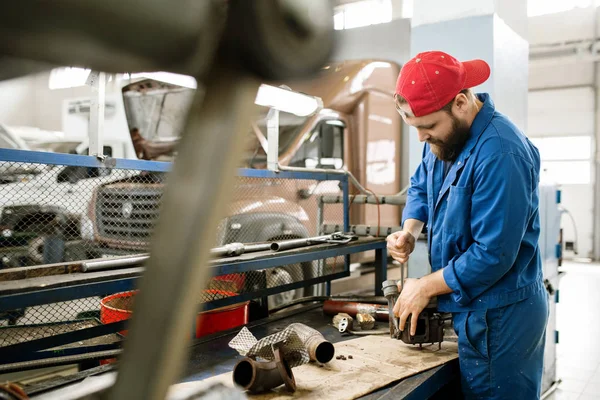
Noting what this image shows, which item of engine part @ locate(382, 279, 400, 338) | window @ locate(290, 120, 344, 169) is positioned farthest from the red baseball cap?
window @ locate(290, 120, 344, 169)

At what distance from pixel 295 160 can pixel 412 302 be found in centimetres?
Result: 277

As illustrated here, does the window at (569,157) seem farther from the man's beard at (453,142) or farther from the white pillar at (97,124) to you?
the white pillar at (97,124)

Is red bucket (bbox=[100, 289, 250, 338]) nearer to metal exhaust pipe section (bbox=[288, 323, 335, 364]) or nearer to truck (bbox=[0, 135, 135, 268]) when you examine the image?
metal exhaust pipe section (bbox=[288, 323, 335, 364])

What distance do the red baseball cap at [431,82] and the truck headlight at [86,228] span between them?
122 inches

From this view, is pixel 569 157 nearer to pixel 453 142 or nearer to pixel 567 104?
pixel 567 104

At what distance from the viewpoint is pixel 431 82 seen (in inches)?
68.5

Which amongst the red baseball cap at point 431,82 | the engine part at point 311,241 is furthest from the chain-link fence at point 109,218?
the red baseball cap at point 431,82

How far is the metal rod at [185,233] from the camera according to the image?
325 mm

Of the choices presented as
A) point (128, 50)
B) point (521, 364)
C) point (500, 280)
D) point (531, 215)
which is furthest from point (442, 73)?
point (128, 50)

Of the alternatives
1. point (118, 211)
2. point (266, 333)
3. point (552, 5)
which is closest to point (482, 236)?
point (266, 333)

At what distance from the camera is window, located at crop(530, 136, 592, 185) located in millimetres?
10141

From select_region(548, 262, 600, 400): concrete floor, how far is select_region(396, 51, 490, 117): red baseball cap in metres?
2.74

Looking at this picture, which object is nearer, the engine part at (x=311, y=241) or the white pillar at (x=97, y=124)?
the white pillar at (x=97, y=124)

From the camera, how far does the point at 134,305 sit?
0.33 m
